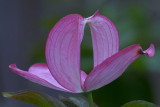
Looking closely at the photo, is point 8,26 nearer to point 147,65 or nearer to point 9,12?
point 9,12

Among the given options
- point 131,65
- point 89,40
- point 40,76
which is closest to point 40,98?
point 40,76

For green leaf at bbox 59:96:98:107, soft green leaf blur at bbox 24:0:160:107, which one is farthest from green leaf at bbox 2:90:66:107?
soft green leaf blur at bbox 24:0:160:107

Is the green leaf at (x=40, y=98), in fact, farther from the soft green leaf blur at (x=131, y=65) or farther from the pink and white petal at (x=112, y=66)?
→ the soft green leaf blur at (x=131, y=65)

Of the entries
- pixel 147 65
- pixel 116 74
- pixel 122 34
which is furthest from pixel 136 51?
pixel 122 34

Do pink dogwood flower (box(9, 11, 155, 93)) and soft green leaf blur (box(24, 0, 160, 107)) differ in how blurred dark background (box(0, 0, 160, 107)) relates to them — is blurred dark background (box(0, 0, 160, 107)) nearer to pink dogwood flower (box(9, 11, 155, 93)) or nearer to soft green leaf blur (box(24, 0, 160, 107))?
soft green leaf blur (box(24, 0, 160, 107))

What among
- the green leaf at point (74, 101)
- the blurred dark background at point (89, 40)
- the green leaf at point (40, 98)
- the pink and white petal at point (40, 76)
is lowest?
the blurred dark background at point (89, 40)

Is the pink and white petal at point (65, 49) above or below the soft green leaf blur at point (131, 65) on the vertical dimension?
above

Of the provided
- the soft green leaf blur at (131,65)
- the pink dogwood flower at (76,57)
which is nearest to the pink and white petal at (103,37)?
the pink dogwood flower at (76,57)
